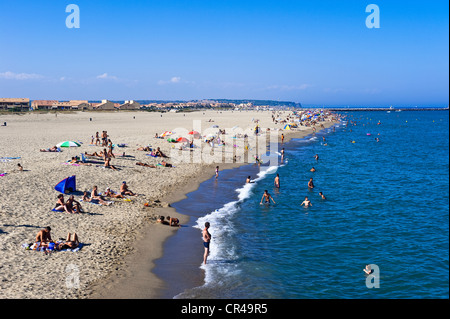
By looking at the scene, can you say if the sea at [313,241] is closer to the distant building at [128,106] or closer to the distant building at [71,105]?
the distant building at [71,105]

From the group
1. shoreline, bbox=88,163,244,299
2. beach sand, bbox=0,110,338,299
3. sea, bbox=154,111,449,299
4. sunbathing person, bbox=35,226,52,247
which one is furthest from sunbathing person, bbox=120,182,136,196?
sunbathing person, bbox=35,226,52,247

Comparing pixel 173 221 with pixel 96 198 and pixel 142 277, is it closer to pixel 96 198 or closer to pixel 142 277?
pixel 96 198

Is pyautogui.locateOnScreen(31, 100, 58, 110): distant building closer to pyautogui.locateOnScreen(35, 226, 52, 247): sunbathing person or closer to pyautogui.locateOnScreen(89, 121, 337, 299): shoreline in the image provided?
pyautogui.locateOnScreen(89, 121, 337, 299): shoreline

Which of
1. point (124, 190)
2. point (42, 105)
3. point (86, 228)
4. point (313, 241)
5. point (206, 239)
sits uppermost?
point (42, 105)

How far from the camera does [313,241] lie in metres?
15.9

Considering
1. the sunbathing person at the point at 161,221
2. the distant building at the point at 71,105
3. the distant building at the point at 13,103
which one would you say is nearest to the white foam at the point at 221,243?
the sunbathing person at the point at 161,221

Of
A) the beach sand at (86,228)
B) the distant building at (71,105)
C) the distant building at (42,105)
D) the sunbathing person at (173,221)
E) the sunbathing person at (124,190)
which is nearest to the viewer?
the beach sand at (86,228)

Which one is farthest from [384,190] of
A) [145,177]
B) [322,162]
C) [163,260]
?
[163,260]

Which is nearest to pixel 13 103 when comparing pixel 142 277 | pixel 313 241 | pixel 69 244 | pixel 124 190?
pixel 124 190

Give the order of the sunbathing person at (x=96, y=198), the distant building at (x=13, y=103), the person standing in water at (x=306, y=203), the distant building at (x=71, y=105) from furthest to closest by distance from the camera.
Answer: the distant building at (x=71, y=105), the distant building at (x=13, y=103), the person standing in water at (x=306, y=203), the sunbathing person at (x=96, y=198)

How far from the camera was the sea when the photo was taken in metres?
11.7

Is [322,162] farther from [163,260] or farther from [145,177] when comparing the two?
[163,260]

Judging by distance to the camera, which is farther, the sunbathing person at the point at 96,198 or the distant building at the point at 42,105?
the distant building at the point at 42,105

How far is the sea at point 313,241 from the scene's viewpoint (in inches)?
462
